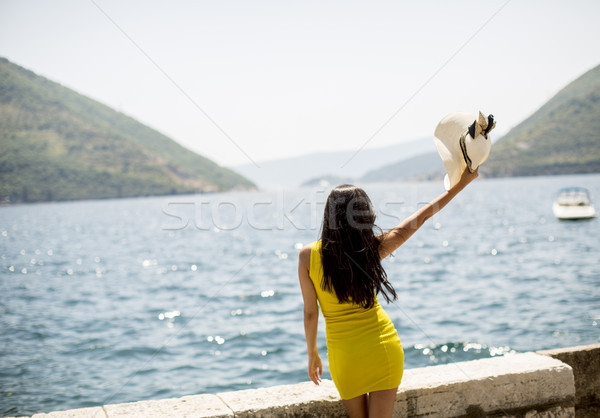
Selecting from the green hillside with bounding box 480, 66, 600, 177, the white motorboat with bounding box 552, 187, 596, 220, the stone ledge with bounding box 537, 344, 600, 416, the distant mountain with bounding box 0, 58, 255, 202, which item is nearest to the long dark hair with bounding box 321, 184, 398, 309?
the stone ledge with bounding box 537, 344, 600, 416

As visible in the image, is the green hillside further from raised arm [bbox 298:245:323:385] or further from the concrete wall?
raised arm [bbox 298:245:323:385]

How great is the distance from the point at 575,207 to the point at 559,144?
114906 millimetres

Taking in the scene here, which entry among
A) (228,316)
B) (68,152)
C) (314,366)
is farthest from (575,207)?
(68,152)

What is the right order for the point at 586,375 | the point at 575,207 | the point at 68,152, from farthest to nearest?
the point at 68,152 < the point at 575,207 < the point at 586,375

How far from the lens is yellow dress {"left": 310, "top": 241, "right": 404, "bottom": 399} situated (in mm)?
2988

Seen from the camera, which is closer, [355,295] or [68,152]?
[355,295]

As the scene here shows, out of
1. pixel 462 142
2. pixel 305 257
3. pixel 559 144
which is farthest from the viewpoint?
pixel 559 144

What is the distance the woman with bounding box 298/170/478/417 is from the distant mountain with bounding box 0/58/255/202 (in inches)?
4280

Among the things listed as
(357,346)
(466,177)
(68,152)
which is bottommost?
(357,346)

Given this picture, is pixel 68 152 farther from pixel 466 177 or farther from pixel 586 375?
pixel 466 177

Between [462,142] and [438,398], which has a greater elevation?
[462,142]

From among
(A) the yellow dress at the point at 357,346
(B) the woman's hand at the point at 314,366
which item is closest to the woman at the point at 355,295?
(A) the yellow dress at the point at 357,346

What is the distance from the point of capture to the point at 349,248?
2.98 meters

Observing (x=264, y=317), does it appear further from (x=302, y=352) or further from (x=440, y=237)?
(x=440, y=237)
